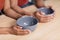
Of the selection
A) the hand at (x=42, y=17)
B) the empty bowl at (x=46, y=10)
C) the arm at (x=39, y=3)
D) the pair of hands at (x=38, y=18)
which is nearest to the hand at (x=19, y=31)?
the pair of hands at (x=38, y=18)

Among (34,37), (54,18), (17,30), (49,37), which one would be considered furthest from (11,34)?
(54,18)

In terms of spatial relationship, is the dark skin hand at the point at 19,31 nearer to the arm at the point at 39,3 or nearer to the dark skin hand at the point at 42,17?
the dark skin hand at the point at 42,17

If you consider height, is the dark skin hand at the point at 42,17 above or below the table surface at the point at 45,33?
above

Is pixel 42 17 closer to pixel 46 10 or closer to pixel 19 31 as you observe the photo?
pixel 46 10

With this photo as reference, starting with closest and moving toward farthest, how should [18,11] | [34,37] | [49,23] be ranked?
[34,37] → [49,23] → [18,11]

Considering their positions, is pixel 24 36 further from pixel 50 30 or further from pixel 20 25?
pixel 50 30

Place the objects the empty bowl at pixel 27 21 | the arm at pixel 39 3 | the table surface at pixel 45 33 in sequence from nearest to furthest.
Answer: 1. the table surface at pixel 45 33
2. the empty bowl at pixel 27 21
3. the arm at pixel 39 3

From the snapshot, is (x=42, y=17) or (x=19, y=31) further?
(x=42, y=17)

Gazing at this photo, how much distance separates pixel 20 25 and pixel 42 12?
301 millimetres

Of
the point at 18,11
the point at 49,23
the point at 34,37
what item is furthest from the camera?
the point at 18,11

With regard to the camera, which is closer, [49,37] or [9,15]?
[49,37]

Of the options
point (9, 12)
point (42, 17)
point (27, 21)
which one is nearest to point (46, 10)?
point (42, 17)

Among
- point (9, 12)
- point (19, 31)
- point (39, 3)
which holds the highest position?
point (39, 3)

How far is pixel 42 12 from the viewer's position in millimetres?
1591
